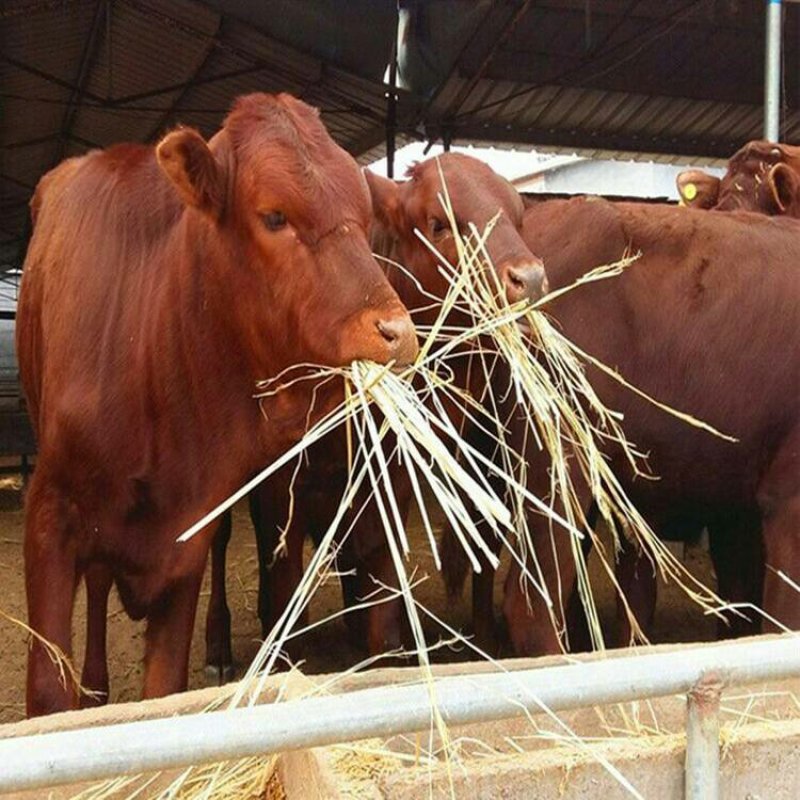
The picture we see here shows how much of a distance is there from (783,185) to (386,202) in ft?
6.64

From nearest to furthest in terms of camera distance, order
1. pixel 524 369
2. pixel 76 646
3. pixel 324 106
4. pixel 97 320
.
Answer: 1. pixel 524 369
2. pixel 97 320
3. pixel 76 646
4. pixel 324 106

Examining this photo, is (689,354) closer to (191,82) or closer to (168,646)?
(168,646)

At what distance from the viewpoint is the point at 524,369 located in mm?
2430

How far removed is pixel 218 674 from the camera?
440cm

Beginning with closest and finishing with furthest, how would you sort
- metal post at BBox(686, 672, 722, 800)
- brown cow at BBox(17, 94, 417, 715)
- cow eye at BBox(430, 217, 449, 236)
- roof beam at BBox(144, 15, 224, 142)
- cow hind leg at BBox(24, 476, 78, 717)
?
metal post at BBox(686, 672, 722, 800) → brown cow at BBox(17, 94, 417, 715) → cow hind leg at BBox(24, 476, 78, 717) → cow eye at BBox(430, 217, 449, 236) → roof beam at BBox(144, 15, 224, 142)

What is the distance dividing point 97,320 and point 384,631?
1.66m

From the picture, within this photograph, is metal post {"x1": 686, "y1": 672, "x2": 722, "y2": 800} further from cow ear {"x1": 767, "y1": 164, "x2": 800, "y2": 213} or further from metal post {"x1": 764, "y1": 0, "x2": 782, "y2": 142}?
metal post {"x1": 764, "y1": 0, "x2": 782, "y2": 142}

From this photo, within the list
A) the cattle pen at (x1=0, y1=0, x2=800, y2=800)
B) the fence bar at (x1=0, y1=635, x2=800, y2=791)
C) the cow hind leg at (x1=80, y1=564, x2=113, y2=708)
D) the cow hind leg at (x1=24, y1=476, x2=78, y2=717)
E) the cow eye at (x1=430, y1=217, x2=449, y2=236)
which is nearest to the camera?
the fence bar at (x1=0, y1=635, x2=800, y2=791)

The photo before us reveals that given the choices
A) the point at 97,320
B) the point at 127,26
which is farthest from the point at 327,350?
the point at 127,26

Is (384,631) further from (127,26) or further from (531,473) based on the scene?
(127,26)

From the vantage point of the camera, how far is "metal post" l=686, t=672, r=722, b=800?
1.48 meters

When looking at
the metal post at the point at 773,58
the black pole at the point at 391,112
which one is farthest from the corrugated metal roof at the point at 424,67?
the metal post at the point at 773,58

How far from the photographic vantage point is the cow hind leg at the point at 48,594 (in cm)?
272

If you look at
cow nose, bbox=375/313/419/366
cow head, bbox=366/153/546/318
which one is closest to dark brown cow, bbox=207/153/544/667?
cow head, bbox=366/153/546/318
